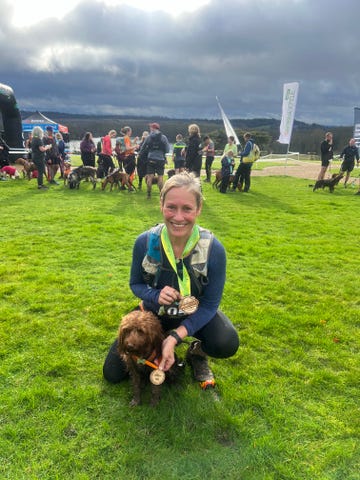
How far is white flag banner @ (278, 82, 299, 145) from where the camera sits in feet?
62.9

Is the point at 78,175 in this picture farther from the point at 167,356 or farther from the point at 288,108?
the point at 288,108

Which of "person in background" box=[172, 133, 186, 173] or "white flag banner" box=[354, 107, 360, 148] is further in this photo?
"white flag banner" box=[354, 107, 360, 148]

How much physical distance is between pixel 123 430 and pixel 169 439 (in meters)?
0.38

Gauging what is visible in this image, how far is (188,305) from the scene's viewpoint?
2.62 metres

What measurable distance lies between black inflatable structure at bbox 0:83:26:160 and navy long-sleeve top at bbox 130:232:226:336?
20.5 metres

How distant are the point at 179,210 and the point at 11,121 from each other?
70.7 feet

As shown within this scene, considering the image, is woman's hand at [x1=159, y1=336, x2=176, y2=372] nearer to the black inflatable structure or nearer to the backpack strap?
the backpack strap

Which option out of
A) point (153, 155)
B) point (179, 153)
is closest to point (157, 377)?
point (153, 155)

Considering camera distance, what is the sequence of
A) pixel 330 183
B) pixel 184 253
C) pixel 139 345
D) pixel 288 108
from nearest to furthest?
pixel 139 345, pixel 184 253, pixel 330 183, pixel 288 108

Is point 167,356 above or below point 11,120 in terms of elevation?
below

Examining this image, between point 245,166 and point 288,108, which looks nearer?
point 245,166

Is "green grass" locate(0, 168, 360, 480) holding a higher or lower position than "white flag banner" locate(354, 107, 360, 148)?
lower

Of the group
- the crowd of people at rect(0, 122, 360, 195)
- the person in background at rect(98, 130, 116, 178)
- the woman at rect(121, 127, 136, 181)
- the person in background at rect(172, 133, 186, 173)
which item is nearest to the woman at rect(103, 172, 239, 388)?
the crowd of people at rect(0, 122, 360, 195)

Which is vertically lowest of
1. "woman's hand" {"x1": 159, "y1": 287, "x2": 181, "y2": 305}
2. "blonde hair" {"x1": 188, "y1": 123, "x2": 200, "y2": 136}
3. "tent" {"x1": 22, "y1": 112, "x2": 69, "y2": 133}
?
"woman's hand" {"x1": 159, "y1": 287, "x2": 181, "y2": 305}
